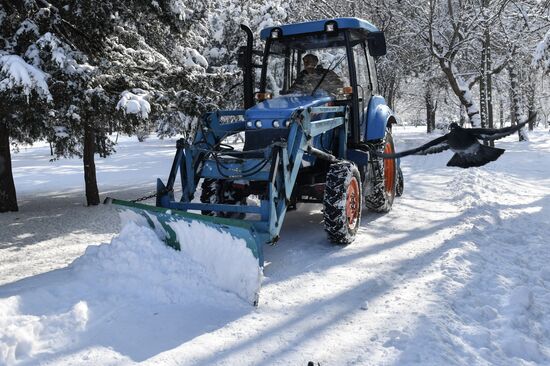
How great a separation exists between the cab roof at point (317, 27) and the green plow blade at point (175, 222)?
3.10m

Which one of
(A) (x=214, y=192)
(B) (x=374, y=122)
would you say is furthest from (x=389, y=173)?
(A) (x=214, y=192)

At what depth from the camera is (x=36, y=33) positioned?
20.5ft

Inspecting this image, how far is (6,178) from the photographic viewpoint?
8.34m

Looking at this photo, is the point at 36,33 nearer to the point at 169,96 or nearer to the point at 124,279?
the point at 169,96

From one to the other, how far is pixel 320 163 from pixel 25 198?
7.79m

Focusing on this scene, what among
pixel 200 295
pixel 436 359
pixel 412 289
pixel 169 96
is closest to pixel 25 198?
pixel 169 96

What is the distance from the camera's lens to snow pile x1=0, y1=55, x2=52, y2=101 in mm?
5336

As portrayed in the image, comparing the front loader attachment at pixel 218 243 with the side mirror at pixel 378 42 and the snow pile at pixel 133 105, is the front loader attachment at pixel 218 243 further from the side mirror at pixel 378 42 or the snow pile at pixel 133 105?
the side mirror at pixel 378 42

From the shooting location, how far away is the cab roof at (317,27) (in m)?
6.09

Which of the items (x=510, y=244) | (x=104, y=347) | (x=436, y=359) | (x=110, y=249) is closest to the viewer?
(x=436, y=359)

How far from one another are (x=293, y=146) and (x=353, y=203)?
1177 millimetres

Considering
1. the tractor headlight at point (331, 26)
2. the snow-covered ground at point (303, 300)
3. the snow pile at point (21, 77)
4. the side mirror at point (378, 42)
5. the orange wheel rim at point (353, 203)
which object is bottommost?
the snow-covered ground at point (303, 300)

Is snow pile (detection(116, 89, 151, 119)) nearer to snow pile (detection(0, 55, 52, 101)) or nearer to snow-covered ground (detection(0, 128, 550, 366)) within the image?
snow pile (detection(0, 55, 52, 101))

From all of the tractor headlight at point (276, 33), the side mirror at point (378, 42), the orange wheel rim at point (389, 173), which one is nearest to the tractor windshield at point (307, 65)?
the tractor headlight at point (276, 33)
